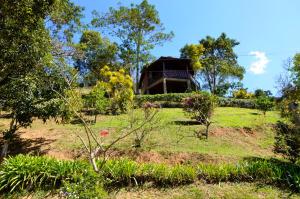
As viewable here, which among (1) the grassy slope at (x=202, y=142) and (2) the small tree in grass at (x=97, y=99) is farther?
(2) the small tree in grass at (x=97, y=99)

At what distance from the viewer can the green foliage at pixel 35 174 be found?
1062 centimetres

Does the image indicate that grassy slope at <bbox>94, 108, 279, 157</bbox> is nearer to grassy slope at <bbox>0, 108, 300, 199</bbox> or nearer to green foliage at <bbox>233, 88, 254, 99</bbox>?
grassy slope at <bbox>0, 108, 300, 199</bbox>

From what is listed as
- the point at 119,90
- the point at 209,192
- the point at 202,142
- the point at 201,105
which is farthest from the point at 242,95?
the point at 209,192

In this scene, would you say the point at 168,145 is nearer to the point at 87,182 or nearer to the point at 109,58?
the point at 87,182

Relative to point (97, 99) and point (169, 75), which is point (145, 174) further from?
point (169, 75)

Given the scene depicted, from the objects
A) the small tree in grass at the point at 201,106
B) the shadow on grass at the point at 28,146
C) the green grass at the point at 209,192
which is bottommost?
the green grass at the point at 209,192

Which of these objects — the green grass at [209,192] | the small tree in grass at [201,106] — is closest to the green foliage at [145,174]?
the green grass at [209,192]

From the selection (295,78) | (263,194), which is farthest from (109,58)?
(263,194)

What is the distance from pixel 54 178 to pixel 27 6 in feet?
18.7

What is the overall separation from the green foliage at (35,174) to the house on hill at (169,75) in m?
26.5

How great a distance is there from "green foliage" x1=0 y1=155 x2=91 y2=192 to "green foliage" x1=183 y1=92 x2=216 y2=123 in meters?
8.82

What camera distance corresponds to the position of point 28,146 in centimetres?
1689

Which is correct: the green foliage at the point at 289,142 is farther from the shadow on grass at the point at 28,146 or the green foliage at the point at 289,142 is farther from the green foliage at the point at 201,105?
the shadow on grass at the point at 28,146

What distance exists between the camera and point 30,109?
15.5 meters
